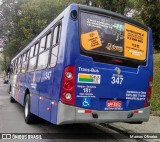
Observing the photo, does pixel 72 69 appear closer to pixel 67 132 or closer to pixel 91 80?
pixel 91 80

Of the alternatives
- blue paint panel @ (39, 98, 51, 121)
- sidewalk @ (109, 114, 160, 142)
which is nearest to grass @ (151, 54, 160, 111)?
sidewalk @ (109, 114, 160, 142)

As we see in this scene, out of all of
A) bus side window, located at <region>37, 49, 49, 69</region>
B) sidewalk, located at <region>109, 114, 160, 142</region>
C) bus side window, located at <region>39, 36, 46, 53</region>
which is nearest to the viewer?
bus side window, located at <region>37, 49, 49, 69</region>

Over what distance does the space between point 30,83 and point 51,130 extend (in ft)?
6.39

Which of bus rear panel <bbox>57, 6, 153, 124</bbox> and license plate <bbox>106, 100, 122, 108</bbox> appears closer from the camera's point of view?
bus rear panel <bbox>57, 6, 153, 124</bbox>

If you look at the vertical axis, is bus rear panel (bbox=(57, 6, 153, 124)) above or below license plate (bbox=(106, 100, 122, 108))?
above

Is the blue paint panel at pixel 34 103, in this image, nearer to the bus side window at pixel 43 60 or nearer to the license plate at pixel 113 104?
the bus side window at pixel 43 60

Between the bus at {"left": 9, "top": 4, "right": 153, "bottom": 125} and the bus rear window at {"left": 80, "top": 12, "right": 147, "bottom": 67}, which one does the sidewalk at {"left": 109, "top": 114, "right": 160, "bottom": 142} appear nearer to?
the bus at {"left": 9, "top": 4, "right": 153, "bottom": 125}

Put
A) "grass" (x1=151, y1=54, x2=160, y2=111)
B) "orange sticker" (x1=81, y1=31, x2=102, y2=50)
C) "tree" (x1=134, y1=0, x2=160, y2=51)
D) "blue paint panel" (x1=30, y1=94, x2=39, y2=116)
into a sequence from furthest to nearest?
"tree" (x1=134, y1=0, x2=160, y2=51) → "grass" (x1=151, y1=54, x2=160, y2=111) → "blue paint panel" (x1=30, y1=94, x2=39, y2=116) → "orange sticker" (x1=81, y1=31, x2=102, y2=50)

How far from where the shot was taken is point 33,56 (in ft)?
33.7

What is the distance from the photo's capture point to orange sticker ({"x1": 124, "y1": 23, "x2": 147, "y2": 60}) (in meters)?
7.37

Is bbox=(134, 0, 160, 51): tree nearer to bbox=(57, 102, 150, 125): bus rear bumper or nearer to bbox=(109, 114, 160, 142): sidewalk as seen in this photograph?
bbox=(109, 114, 160, 142): sidewalk

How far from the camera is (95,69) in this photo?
6746 mm

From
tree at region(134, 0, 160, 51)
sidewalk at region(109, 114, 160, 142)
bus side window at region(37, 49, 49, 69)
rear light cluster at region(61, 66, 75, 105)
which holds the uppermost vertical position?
tree at region(134, 0, 160, 51)

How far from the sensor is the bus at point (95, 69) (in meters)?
6.50
